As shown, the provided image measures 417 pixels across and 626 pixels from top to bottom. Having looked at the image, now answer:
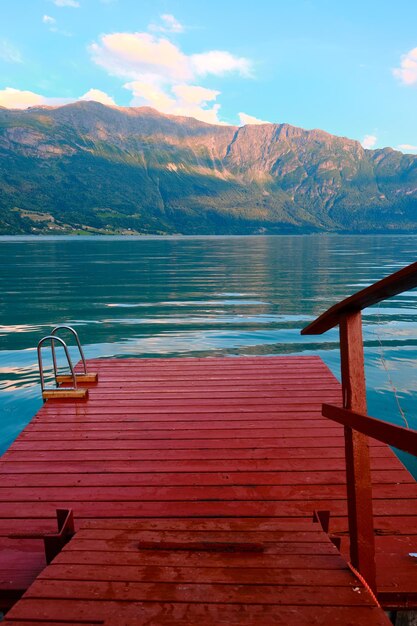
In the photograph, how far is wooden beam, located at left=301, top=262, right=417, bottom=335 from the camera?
1920 millimetres

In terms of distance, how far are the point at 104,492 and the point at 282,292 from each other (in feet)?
78.4

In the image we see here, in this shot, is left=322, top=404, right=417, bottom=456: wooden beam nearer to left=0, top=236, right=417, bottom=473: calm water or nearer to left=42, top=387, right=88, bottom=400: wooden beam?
left=0, top=236, right=417, bottom=473: calm water

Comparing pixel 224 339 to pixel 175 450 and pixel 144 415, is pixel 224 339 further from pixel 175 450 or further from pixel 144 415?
pixel 175 450

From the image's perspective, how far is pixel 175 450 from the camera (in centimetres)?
516

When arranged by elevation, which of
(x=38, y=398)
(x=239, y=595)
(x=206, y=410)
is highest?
(x=239, y=595)

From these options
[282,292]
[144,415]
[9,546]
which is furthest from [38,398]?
[282,292]

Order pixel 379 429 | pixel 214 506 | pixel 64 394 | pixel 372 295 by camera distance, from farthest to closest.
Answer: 1. pixel 64 394
2. pixel 214 506
3. pixel 372 295
4. pixel 379 429

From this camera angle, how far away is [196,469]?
15.4 ft

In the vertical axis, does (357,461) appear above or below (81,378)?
above

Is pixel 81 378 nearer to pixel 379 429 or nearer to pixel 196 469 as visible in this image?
pixel 196 469

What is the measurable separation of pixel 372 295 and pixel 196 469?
10.1ft

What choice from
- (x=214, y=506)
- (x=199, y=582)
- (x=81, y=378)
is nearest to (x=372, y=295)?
(x=199, y=582)

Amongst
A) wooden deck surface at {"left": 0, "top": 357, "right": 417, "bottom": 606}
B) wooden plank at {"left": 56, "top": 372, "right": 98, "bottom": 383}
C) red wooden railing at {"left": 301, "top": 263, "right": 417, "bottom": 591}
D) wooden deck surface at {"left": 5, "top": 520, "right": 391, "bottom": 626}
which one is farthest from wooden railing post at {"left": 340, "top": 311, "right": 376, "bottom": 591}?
wooden plank at {"left": 56, "top": 372, "right": 98, "bottom": 383}

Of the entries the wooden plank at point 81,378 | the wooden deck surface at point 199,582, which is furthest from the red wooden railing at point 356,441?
the wooden plank at point 81,378
